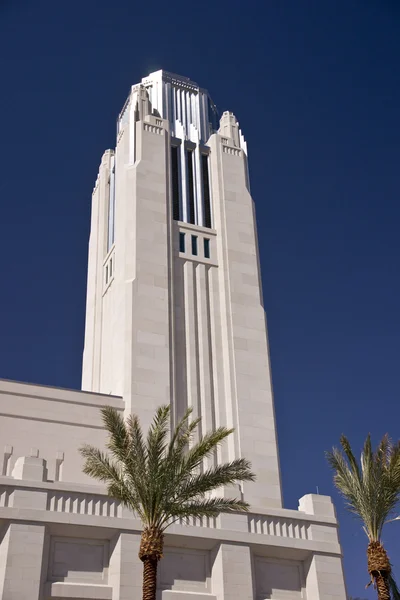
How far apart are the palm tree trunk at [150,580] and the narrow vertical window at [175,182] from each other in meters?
22.5

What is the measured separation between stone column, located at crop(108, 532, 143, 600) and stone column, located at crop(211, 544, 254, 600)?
128 inches

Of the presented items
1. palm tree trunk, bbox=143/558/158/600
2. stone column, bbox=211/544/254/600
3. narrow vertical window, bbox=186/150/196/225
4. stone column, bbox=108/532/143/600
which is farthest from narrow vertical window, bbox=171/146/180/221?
palm tree trunk, bbox=143/558/158/600

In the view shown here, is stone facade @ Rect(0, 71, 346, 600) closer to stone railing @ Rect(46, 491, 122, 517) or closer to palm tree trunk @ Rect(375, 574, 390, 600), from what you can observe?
stone railing @ Rect(46, 491, 122, 517)

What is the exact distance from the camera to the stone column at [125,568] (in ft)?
86.2

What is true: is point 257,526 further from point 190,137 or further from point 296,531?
point 190,137

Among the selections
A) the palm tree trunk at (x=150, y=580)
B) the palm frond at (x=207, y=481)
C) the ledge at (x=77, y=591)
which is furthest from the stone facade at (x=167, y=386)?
the palm frond at (x=207, y=481)

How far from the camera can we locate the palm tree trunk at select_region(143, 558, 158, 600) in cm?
2192

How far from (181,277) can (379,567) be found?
18.6 metres

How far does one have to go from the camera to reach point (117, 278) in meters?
39.0

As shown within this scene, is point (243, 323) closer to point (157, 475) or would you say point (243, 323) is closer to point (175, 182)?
point (175, 182)

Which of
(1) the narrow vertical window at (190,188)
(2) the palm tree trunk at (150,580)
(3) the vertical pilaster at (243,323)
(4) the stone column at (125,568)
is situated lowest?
(2) the palm tree trunk at (150,580)

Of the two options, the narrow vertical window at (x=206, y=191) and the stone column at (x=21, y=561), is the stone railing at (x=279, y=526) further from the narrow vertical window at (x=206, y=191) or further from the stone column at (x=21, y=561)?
the narrow vertical window at (x=206, y=191)

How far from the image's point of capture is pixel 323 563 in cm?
3052

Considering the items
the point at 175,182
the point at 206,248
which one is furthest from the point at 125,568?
the point at 175,182
